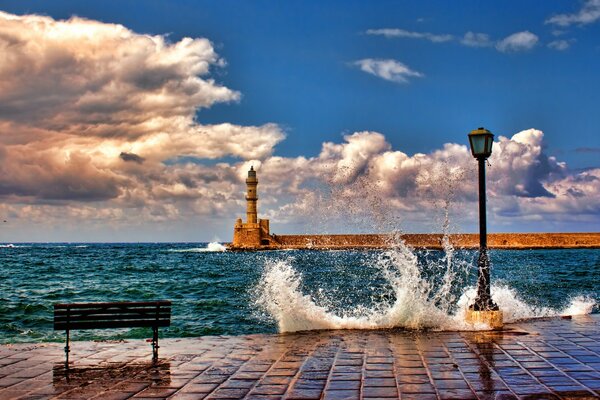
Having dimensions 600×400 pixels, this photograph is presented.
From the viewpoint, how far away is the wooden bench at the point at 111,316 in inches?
322

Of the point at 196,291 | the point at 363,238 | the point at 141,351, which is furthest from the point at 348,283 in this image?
the point at 363,238

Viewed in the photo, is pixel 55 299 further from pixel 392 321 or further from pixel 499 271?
pixel 499 271

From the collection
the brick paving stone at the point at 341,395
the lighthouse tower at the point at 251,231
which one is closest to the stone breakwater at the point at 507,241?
the lighthouse tower at the point at 251,231

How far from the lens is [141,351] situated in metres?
8.57

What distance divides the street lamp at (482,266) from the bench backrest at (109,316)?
16.4 ft

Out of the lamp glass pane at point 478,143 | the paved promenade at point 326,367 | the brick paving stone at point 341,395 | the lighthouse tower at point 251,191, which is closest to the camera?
the brick paving stone at point 341,395

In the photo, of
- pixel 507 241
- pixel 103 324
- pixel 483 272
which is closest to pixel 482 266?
pixel 483 272

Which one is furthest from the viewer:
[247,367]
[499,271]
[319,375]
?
[499,271]

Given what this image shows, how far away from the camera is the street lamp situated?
995cm

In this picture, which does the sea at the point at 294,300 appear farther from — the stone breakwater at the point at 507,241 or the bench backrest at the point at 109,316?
the stone breakwater at the point at 507,241

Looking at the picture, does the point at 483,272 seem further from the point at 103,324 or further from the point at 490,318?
the point at 103,324

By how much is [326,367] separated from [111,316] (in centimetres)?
311

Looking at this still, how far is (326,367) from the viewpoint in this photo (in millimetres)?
7113

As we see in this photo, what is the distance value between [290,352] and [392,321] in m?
3.30
